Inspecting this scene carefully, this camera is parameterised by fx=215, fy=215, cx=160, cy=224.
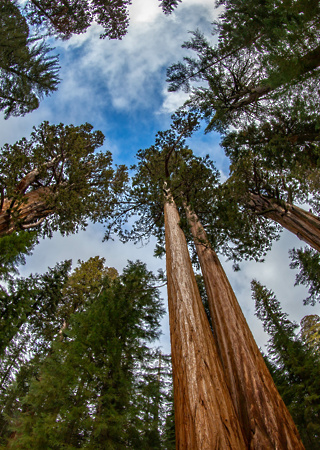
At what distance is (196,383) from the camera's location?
79.1 inches

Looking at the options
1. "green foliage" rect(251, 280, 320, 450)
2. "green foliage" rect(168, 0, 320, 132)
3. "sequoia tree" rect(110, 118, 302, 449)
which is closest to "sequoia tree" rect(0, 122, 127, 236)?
"sequoia tree" rect(110, 118, 302, 449)

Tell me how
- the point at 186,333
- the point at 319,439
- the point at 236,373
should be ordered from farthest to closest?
the point at 319,439, the point at 236,373, the point at 186,333

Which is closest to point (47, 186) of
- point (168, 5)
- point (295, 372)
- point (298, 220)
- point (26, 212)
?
point (26, 212)

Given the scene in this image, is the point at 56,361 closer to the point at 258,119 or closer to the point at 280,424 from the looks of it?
the point at 280,424

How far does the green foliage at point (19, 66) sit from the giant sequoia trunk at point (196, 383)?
26.7 feet

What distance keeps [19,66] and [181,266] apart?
8138mm

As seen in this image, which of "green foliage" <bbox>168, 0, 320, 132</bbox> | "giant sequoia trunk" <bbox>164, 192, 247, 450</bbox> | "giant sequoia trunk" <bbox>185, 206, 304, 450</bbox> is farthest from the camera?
"green foliage" <bbox>168, 0, 320, 132</bbox>

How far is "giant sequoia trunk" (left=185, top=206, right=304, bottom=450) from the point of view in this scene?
6.71 ft

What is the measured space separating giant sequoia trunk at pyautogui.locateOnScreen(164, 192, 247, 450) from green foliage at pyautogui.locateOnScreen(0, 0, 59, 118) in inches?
321

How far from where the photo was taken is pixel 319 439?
8.20 metres

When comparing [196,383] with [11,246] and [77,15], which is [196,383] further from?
[77,15]

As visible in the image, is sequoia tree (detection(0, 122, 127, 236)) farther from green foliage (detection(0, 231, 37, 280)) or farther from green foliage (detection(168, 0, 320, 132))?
green foliage (detection(168, 0, 320, 132))

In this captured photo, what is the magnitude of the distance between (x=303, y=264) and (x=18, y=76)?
579 inches

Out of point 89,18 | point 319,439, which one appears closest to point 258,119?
point 89,18
